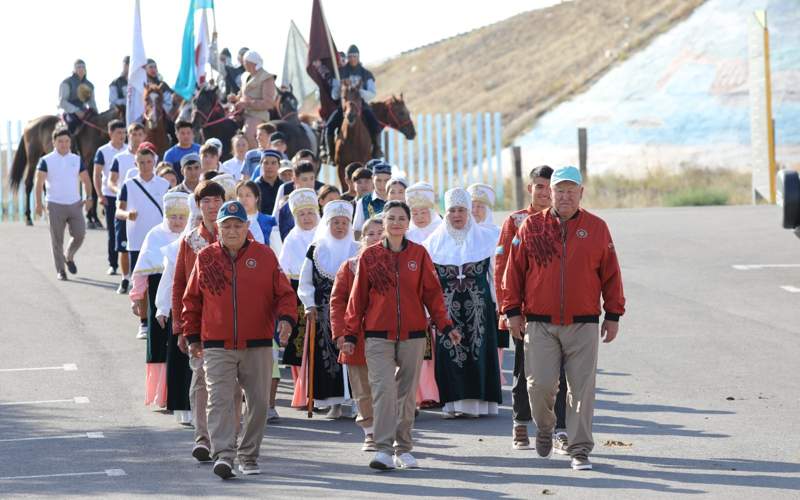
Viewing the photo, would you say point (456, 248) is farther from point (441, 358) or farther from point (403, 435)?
point (403, 435)

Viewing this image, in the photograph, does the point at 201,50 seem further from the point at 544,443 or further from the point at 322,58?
the point at 544,443

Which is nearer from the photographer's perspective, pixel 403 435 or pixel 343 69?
pixel 403 435

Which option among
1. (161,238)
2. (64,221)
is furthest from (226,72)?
(161,238)

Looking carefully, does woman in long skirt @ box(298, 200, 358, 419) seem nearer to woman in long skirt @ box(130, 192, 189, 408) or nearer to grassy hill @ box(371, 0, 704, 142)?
woman in long skirt @ box(130, 192, 189, 408)

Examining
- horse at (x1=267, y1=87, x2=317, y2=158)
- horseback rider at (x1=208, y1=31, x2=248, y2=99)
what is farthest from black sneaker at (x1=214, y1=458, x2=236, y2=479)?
horseback rider at (x1=208, y1=31, x2=248, y2=99)

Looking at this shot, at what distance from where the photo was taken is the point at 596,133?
49312mm

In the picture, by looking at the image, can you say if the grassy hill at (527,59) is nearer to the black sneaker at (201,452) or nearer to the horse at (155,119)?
the horse at (155,119)

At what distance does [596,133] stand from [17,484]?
40.6 meters

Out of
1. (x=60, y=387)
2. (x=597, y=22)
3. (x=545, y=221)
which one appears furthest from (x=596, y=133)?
(x=545, y=221)

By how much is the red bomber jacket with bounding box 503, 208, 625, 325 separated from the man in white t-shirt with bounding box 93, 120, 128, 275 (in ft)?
35.4

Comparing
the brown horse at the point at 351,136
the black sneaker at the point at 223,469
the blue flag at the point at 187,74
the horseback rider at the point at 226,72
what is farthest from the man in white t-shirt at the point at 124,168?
the horseback rider at the point at 226,72

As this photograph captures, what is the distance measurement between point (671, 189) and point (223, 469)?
29.3 metres

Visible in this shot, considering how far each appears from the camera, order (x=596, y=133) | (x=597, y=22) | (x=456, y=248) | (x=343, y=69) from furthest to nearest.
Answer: (x=597, y=22) < (x=596, y=133) < (x=343, y=69) < (x=456, y=248)

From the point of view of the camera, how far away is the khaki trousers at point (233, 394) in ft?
32.3
